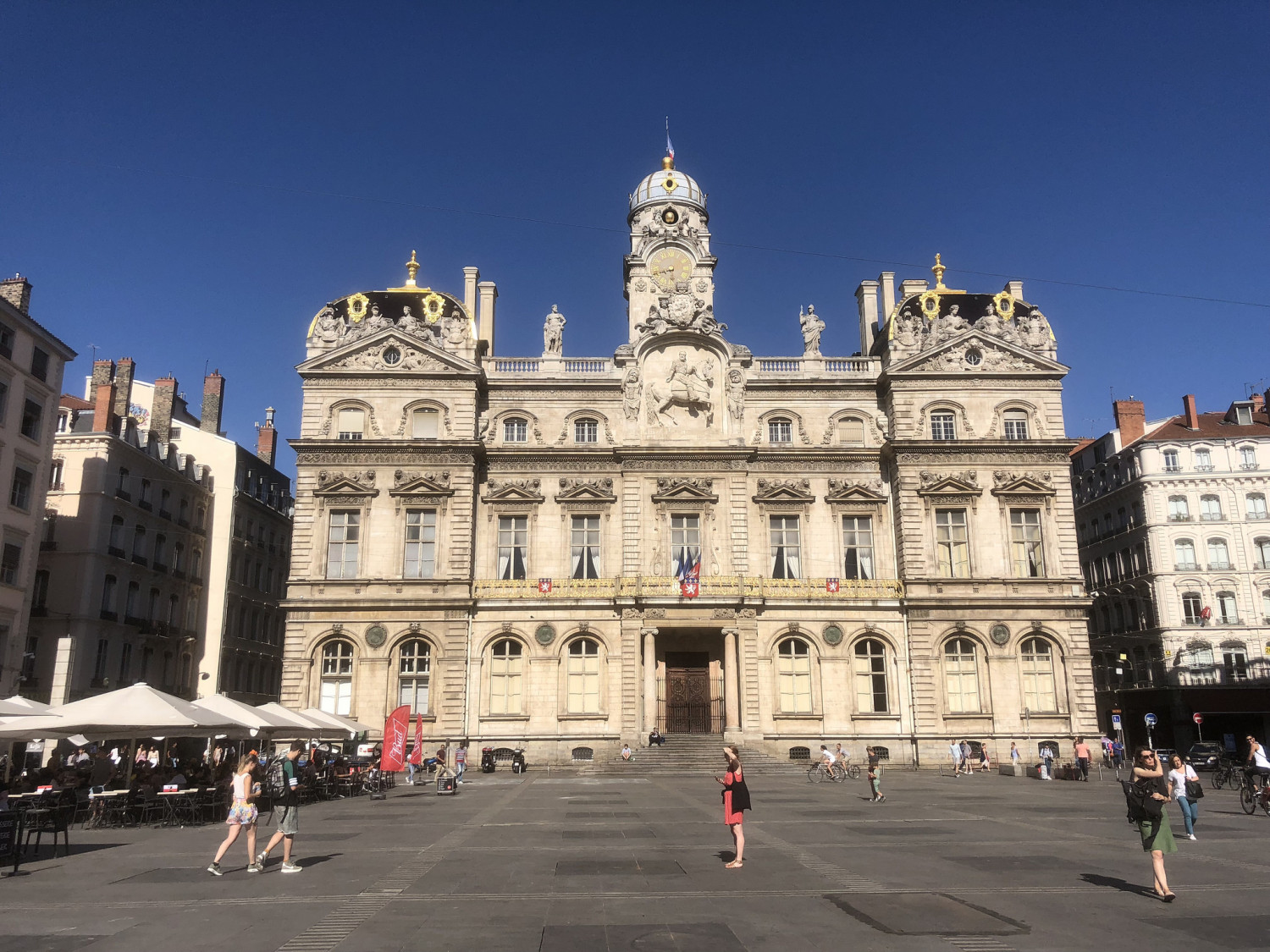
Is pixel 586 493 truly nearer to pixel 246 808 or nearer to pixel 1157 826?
pixel 246 808

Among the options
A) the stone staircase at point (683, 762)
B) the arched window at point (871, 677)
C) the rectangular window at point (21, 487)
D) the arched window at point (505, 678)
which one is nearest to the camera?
the stone staircase at point (683, 762)

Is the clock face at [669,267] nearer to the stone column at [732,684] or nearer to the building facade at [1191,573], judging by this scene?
the stone column at [732,684]

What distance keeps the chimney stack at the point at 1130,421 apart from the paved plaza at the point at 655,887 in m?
43.2

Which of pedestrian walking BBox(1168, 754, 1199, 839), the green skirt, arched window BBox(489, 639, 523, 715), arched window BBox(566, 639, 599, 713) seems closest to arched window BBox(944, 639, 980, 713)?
arched window BBox(566, 639, 599, 713)

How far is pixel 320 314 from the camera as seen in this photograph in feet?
155

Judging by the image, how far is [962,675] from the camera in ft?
146

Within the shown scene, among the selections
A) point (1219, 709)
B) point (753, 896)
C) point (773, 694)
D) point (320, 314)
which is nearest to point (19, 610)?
point (320, 314)

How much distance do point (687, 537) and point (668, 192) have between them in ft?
68.2

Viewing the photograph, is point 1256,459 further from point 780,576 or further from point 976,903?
point 976,903

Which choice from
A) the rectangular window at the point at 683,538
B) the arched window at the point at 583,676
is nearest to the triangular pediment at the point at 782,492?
the rectangular window at the point at 683,538

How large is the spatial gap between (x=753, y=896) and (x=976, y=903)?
2.80 meters

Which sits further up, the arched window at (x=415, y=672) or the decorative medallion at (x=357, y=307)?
the decorative medallion at (x=357, y=307)

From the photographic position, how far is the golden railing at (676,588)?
4378cm

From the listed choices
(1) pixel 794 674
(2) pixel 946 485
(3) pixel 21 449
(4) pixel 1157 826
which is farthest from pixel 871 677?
(3) pixel 21 449
